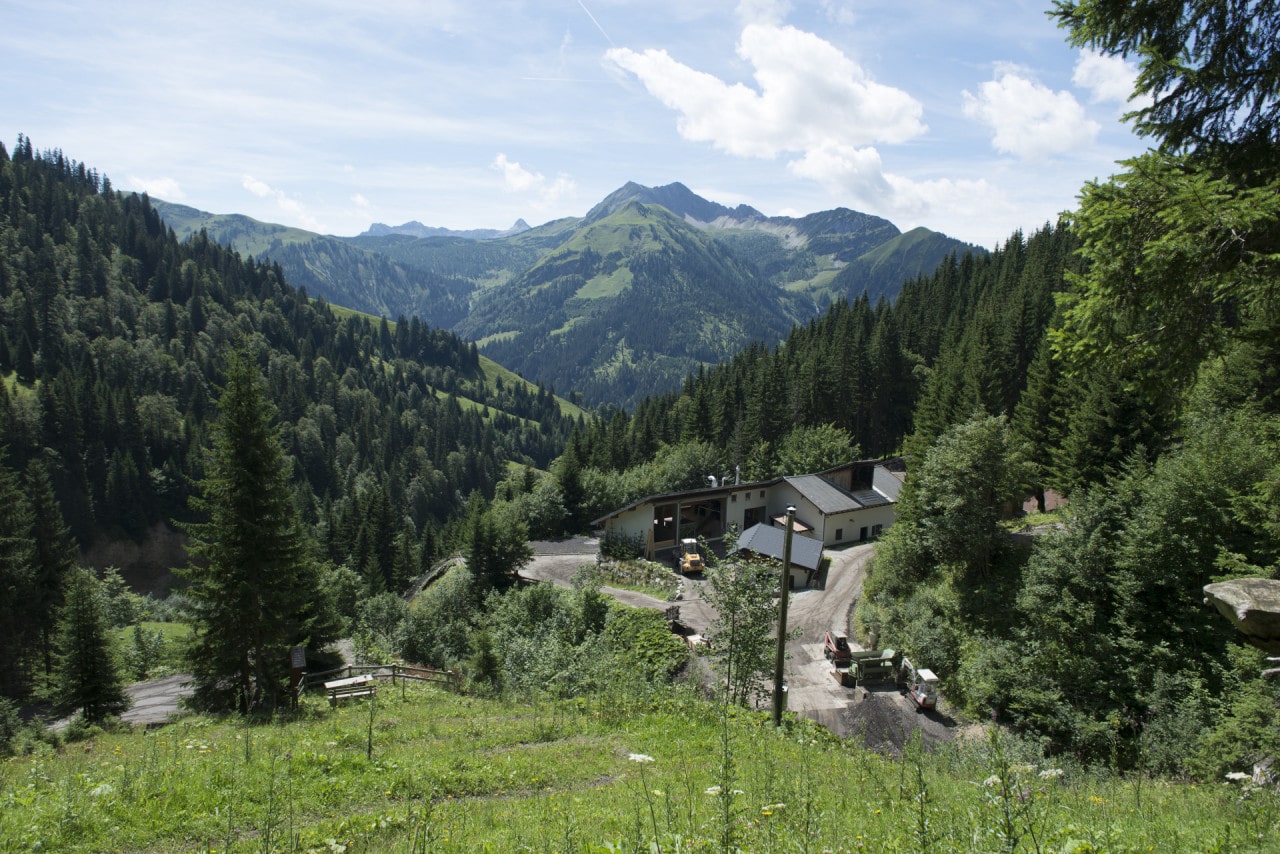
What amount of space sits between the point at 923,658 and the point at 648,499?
25.4 meters

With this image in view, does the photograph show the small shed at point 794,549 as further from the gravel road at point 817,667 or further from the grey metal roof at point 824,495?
the grey metal roof at point 824,495

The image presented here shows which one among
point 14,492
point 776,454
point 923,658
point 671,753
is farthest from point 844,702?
point 14,492

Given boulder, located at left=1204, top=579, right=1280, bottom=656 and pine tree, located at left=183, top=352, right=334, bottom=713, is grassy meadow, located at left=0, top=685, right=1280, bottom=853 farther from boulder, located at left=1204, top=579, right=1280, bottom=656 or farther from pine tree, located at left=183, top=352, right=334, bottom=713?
pine tree, located at left=183, top=352, right=334, bottom=713

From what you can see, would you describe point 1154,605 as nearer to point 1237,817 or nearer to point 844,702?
point 844,702

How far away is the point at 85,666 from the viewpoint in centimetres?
2556

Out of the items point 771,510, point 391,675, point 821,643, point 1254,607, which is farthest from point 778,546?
point 1254,607

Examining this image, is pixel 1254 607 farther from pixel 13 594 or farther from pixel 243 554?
pixel 13 594

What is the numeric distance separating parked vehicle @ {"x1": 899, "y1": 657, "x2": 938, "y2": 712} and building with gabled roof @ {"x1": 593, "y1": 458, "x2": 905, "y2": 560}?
72.0 feet

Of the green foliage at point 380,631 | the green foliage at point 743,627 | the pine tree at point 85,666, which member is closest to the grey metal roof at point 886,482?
the green foliage at point 743,627

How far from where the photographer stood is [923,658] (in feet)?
94.5

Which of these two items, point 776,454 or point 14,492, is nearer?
point 14,492

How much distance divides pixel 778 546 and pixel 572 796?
1478 inches

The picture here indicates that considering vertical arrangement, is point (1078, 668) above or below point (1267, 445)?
below

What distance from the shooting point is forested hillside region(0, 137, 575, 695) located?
279 feet
